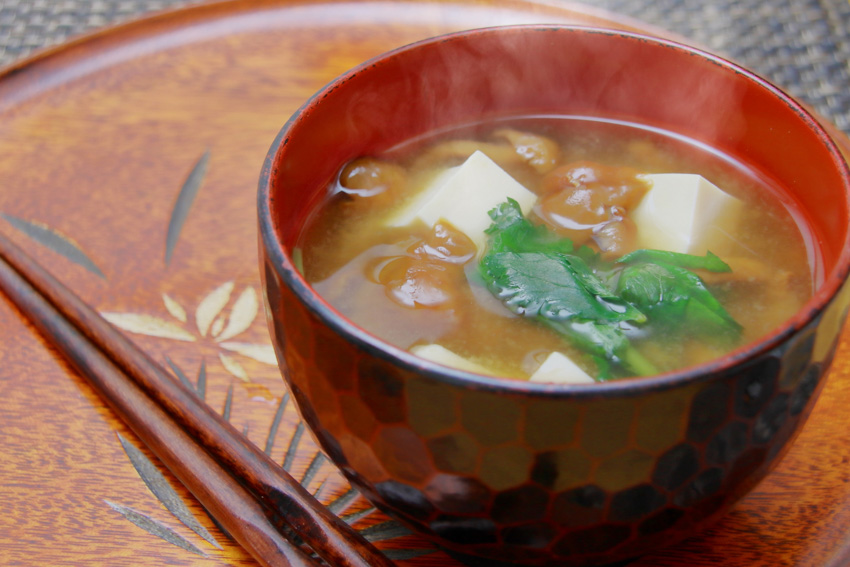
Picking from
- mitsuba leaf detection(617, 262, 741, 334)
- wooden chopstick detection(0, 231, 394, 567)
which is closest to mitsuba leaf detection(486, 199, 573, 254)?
mitsuba leaf detection(617, 262, 741, 334)

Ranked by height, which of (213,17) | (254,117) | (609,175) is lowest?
(609,175)

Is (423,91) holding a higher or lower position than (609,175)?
higher

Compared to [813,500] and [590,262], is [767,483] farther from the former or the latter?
[590,262]

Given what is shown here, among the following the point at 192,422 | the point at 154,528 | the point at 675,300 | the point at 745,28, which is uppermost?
the point at 745,28

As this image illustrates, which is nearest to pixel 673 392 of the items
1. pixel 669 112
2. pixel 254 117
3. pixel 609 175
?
pixel 609 175

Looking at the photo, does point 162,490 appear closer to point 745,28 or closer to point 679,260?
point 679,260

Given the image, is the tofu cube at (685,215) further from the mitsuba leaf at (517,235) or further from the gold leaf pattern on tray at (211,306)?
the gold leaf pattern on tray at (211,306)

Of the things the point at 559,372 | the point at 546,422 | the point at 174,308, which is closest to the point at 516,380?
the point at 546,422

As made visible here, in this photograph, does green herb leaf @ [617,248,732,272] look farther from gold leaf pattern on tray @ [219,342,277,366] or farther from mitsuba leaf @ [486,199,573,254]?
gold leaf pattern on tray @ [219,342,277,366]
